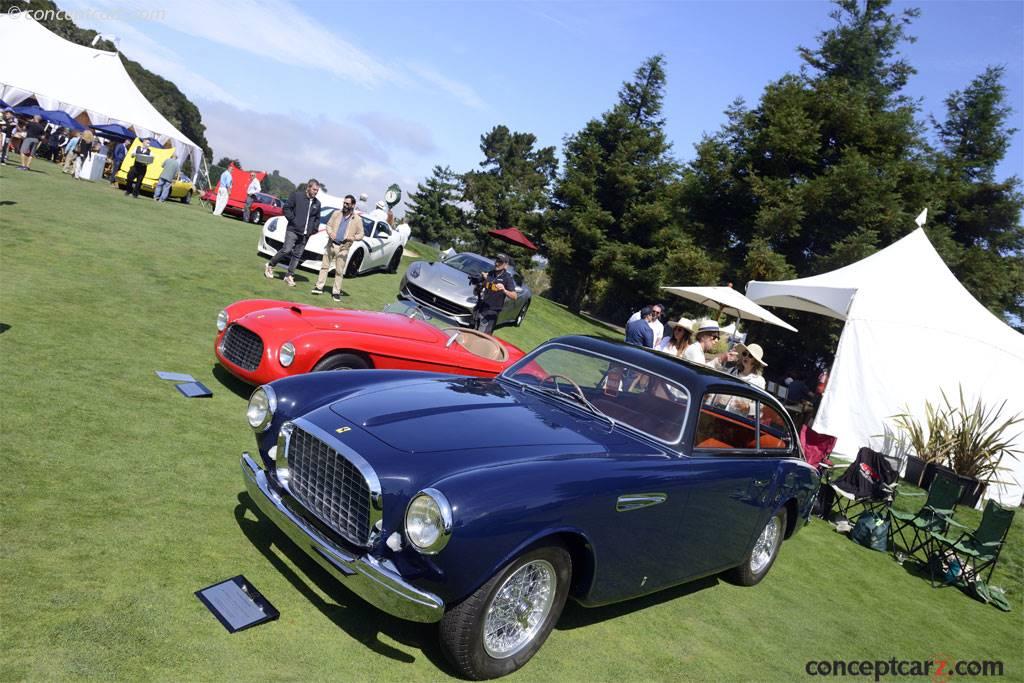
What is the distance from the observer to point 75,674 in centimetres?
269

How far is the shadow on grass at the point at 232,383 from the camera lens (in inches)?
267

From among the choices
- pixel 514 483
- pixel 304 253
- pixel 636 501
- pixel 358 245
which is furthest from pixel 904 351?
pixel 514 483

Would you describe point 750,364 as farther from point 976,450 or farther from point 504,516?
point 504,516

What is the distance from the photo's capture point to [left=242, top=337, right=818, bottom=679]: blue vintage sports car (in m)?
3.18

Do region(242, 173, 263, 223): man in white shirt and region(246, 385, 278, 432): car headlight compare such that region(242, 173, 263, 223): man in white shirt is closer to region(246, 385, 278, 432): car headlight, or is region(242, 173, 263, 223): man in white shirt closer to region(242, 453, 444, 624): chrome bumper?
region(246, 385, 278, 432): car headlight

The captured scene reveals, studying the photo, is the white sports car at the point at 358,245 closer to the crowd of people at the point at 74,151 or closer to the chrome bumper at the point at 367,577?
the crowd of people at the point at 74,151

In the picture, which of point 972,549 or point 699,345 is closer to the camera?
point 972,549

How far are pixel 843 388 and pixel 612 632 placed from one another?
1049cm

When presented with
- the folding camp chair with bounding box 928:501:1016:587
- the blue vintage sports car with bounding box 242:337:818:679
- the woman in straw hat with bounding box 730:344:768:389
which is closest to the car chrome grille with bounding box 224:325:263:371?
the blue vintage sports car with bounding box 242:337:818:679

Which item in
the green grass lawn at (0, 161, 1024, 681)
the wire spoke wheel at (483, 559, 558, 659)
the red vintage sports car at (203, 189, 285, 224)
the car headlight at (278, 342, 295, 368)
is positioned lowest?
the green grass lawn at (0, 161, 1024, 681)

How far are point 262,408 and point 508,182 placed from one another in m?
59.1

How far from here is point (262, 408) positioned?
4277 millimetres

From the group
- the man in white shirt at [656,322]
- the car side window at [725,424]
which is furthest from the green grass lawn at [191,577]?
the man in white shirt at [656,322]

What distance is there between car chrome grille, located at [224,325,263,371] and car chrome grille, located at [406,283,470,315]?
7410mm
